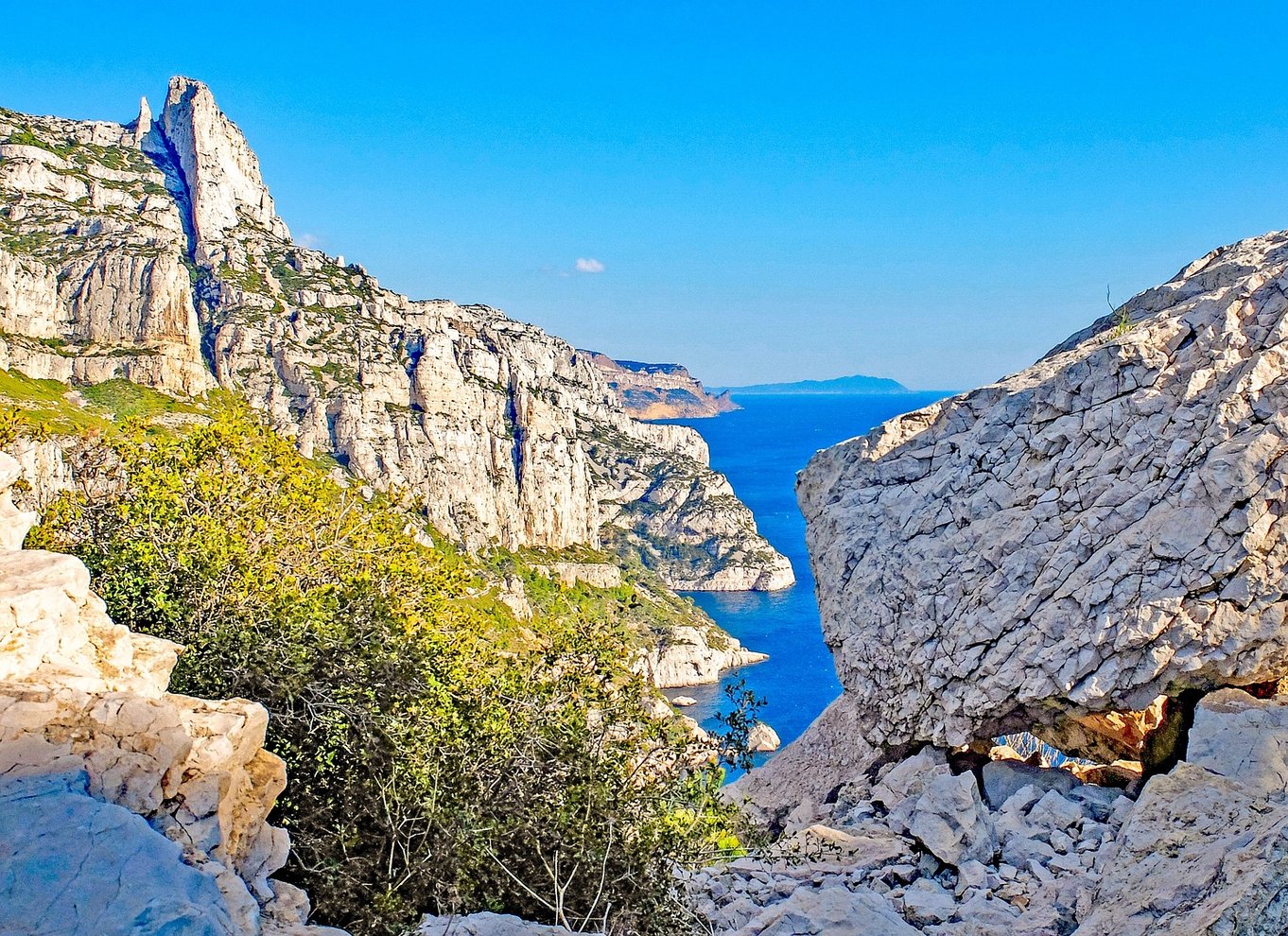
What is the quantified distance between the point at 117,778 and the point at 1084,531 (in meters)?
15.0

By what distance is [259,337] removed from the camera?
162 metres

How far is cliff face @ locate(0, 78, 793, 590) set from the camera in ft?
480

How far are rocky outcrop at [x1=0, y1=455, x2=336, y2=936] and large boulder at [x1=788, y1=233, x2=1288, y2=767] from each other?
41.7ft

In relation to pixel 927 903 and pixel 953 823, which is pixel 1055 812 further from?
pixel 927 903

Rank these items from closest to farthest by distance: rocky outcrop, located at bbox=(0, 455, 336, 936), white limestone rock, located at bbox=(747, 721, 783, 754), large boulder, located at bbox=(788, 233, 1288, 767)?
1. rocky outcrop, located at bbox=(0, 455, 336, 936)
2. large boulder, located at bbox=(788, 233, 1288, 767)
3. white limestone rock, located at bbox=(747, 721, 783, 754)

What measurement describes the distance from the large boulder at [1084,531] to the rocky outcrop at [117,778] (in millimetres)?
12721

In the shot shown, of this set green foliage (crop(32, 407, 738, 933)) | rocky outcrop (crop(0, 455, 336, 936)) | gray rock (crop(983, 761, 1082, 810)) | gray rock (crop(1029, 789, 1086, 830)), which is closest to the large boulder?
gray rock (crop(983, 761, 1082, 810))

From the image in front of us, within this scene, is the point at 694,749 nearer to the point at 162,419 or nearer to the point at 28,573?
the point at 28,573

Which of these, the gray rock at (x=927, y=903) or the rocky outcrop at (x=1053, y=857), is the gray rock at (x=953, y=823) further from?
the gray rock at (x=927, y=903)

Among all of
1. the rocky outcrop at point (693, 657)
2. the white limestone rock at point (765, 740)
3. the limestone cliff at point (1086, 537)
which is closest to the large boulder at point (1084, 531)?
the limestone cliff at point (1086, 537)

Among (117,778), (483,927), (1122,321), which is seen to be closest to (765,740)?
(1122,321)

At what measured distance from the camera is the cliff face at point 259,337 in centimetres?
14625

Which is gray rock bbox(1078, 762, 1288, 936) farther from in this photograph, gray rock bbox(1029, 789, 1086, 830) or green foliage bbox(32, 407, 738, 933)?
green foliage bbox(32, 407, 738, 933)

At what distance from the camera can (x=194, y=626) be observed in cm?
1236
